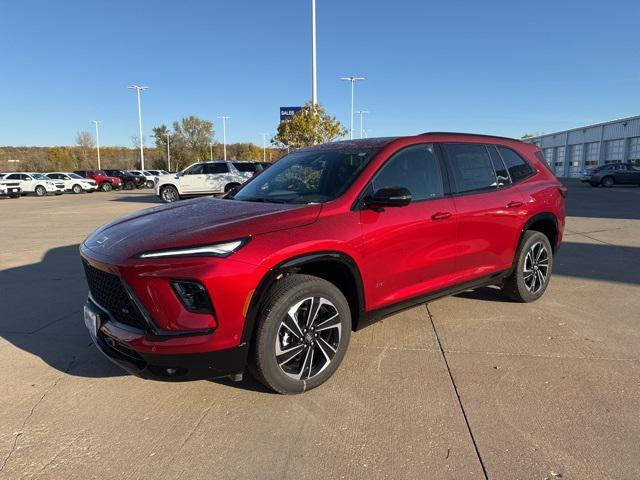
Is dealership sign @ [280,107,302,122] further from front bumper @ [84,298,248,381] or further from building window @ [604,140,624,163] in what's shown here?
building window @ [604,140,624,163]

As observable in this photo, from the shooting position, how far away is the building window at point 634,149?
41.9 meters

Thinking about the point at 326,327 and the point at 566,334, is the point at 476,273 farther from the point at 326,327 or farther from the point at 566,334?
the point at 326,327

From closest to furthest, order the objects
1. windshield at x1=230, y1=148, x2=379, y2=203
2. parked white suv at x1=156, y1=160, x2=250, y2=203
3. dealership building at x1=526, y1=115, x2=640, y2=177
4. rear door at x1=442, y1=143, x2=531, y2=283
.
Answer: windshield at x1=230, y1=148, x2=379, y2=203 < rear door at x1=442, y1=143, x2=531, y2=283 < parked white suv at x1=156, y1=160, x2=250, y2=203 < dealership building at x1=526, y1=115, x2=640, y2=177

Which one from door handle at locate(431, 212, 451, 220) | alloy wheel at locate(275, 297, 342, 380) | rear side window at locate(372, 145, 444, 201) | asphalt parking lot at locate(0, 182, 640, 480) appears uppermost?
rear side window at locate(372, 145, 444, 201)

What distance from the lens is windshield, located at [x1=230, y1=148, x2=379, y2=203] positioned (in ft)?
11.8

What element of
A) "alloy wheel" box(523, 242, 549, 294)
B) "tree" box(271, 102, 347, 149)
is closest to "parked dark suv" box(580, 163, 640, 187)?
"tree" box(271, 102, 347, 149)

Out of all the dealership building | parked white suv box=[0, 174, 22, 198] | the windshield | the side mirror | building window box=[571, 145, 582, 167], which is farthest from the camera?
building window box=[571, 145, 582, 167]

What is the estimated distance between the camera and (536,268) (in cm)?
505

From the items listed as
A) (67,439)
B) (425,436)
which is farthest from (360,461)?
(67,439)

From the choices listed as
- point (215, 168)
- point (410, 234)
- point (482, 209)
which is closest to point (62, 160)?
point (215, 168)

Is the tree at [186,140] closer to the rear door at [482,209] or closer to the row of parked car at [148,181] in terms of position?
the row of parked car at [148,181]

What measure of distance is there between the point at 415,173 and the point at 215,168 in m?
18.4

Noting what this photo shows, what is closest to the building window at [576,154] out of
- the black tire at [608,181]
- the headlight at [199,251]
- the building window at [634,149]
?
the building window at [634,149]

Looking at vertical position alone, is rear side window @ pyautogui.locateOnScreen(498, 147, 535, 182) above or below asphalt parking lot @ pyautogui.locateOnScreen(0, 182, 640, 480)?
above
